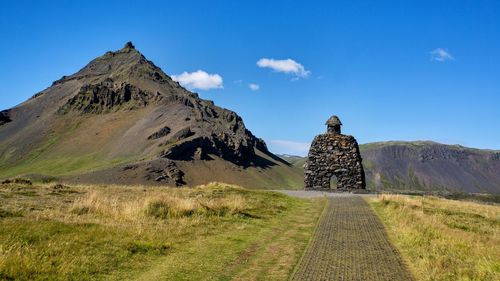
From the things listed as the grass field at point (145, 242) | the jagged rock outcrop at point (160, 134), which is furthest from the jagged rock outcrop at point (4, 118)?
the grass field at point (145, 242)

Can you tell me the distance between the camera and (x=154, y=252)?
1149cm

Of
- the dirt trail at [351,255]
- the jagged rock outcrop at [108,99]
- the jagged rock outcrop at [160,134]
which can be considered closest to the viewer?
the dirt trail at [351,255]

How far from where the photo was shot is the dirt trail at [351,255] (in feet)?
31.9

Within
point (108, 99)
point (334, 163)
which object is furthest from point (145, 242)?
point (108, 99)

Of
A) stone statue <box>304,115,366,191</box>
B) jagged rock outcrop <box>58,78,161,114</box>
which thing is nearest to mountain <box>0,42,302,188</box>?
jagged rock outcrop <box>58,78,161,114</box>

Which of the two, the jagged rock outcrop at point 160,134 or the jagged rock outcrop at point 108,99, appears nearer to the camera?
the jagged rock outcrop at point 160,134

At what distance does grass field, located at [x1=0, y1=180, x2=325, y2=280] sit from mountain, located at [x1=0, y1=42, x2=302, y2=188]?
3940 inches

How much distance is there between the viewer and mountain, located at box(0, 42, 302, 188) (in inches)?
5069

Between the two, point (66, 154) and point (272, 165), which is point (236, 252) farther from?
point (272, 165)

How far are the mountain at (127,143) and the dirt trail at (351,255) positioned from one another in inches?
4069

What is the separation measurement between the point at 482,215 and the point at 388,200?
16.1ft

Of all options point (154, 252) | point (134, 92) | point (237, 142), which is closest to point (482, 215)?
point (154, 252)

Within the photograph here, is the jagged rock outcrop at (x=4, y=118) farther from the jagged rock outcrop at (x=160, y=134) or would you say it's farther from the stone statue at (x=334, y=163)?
the stone statue at (x=334, y=163)

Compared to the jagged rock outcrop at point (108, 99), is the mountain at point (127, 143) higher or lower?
lower
